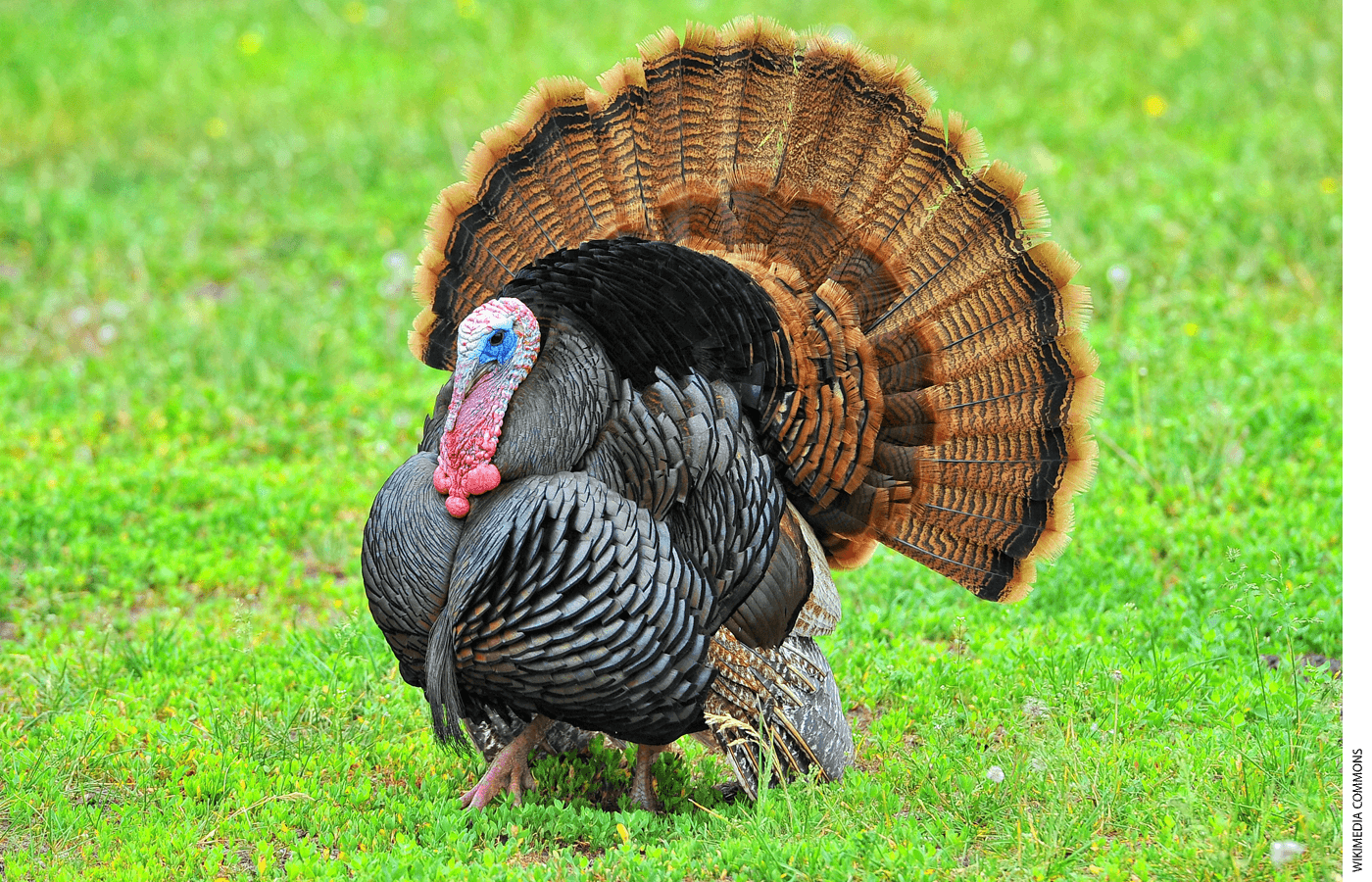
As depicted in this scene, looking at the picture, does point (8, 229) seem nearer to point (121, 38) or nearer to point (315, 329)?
point (315, 329)

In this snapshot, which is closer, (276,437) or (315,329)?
(276,437)

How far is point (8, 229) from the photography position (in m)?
8.73

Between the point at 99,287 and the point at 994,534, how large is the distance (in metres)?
6.20

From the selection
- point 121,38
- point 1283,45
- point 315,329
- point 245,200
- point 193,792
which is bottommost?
point 193,792

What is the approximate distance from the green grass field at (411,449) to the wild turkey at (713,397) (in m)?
0.44

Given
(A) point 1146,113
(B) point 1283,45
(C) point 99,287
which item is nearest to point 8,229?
(C) point 99,287

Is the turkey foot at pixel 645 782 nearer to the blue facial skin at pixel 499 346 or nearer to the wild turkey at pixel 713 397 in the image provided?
the wild turkey at pixel 713 397

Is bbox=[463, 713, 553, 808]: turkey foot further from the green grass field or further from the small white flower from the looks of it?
the small white flower

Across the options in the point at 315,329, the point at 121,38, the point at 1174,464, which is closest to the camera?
the point at 1174,464

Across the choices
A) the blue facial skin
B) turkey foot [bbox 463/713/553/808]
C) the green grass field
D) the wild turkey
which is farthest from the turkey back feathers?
turkey foot [bbox 463/713/553/808]

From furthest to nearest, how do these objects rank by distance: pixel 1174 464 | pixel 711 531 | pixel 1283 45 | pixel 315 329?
→ 1. pixel 1283 45
2. pixel 315 329
3. pixel 1174 464
4. pixel 711 531

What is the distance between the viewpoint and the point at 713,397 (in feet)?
12.2

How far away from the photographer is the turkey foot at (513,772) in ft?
12.8

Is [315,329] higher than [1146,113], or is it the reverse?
[1146,113]
